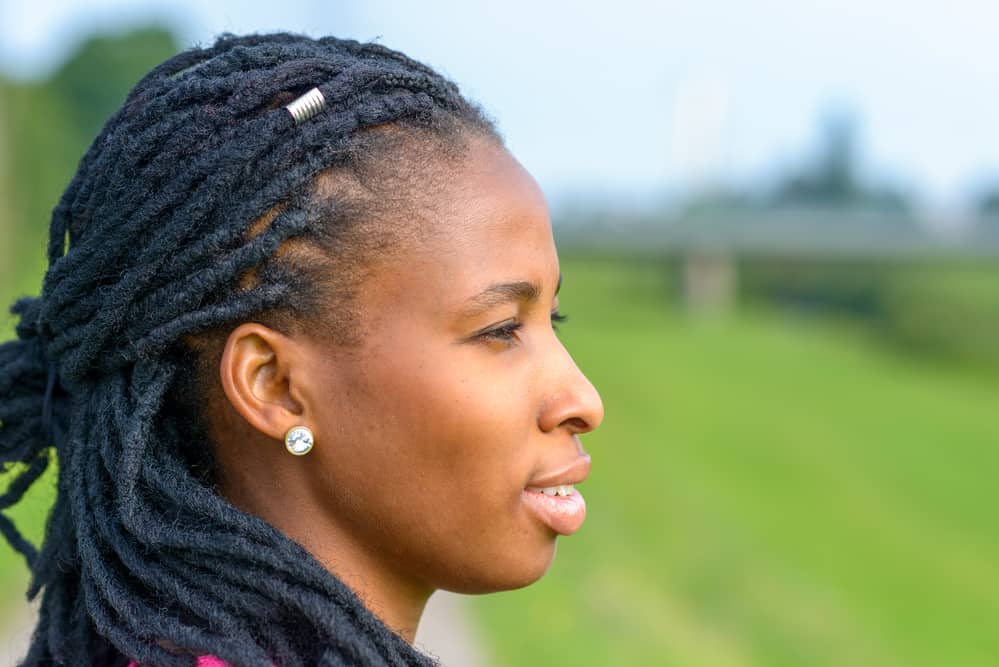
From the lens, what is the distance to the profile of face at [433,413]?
226cm

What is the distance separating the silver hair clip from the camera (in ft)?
7.52

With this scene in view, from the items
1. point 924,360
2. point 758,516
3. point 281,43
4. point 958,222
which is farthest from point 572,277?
point 281,43

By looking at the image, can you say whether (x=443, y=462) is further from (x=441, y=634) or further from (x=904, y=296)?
(x=904, y=296)

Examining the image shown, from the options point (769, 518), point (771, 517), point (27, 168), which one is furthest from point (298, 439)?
point (27, 168)

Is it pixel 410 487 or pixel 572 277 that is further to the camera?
pixel 572 277

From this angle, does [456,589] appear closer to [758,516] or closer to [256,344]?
[256,344]

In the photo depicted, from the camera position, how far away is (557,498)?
2.39 meters

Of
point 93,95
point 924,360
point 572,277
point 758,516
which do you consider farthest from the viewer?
point 572,277

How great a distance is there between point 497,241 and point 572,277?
2305 inches

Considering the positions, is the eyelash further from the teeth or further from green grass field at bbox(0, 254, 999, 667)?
green grass field at bbox(0, 254, 999, 667)

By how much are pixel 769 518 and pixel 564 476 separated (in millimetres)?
20076

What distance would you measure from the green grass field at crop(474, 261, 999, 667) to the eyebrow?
17.1ft

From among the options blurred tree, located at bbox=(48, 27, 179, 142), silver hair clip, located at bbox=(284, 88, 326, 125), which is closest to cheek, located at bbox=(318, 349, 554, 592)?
silver hair clip, located at bbox=(284, 88, 326, 125)

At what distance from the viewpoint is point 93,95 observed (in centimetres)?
4800
